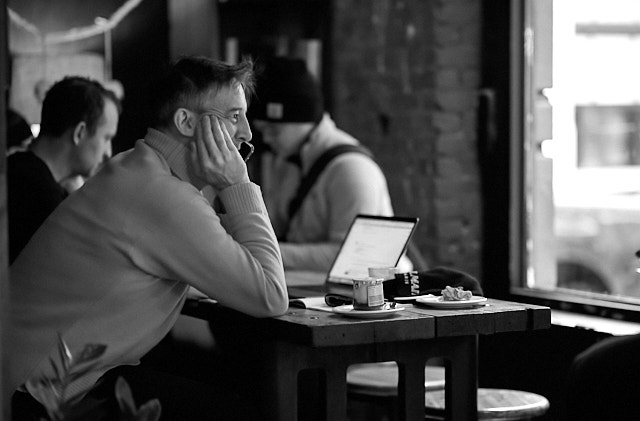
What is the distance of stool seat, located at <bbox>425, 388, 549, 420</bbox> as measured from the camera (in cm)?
353

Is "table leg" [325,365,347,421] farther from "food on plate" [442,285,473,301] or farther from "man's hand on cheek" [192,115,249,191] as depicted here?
"man's hand on cheek" [192,115,249,191]

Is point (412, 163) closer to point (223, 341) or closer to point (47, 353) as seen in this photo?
point (223, 341)

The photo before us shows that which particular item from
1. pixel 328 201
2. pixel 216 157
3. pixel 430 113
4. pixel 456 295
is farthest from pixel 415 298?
pixel 430 113

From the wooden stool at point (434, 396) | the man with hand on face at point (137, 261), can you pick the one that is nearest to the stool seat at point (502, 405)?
the wooden stool at point (434, 396)

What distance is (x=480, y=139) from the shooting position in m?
5.27

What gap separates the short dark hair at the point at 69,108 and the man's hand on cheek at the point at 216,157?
46.0 inches

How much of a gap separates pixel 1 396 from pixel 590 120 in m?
3.21

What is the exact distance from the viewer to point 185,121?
128 inches

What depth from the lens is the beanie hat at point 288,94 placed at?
195 inches

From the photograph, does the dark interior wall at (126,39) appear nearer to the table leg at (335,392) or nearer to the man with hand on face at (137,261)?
the man with hand on face at (137,261)

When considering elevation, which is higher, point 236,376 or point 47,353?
point 47,353

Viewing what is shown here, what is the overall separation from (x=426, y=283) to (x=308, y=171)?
4.64ft

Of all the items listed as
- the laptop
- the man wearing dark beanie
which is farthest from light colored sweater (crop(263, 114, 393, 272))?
the laptop

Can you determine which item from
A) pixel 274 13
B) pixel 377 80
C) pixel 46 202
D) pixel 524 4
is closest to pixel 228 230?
pixel 46 202
